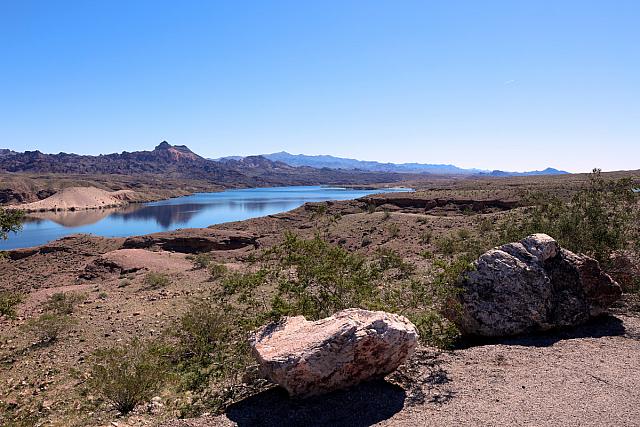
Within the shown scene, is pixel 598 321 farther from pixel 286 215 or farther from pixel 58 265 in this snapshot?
pixel 286 215

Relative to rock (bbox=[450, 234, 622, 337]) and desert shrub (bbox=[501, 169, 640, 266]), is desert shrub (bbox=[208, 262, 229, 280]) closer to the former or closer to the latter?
desert shrub (bbox=[501, 169, 640, 266])

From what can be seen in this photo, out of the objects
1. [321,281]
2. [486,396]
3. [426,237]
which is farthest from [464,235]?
[486,396]

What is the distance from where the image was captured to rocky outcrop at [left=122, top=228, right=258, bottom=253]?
35434mm

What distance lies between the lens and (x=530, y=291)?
949 cm

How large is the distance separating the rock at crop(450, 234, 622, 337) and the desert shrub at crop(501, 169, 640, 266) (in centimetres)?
264

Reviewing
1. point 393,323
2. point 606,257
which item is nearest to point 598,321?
point 606,257

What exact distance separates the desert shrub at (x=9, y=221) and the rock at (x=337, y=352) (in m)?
8.61

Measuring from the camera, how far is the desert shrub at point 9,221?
1163 cm

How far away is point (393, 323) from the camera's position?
720cm

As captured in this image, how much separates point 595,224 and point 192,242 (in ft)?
96.8

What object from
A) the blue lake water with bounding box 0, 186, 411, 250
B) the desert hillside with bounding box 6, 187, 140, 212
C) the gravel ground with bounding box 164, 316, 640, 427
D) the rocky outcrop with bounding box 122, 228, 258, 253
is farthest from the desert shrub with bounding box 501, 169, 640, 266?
the desert hillside with bounding box 6, 187, 140, 212

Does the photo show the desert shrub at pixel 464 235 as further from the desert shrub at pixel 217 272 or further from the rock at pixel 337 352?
the rock at pixel 337 352

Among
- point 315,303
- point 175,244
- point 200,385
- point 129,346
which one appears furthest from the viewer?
point 175,244

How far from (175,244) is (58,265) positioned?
27.5 ft
